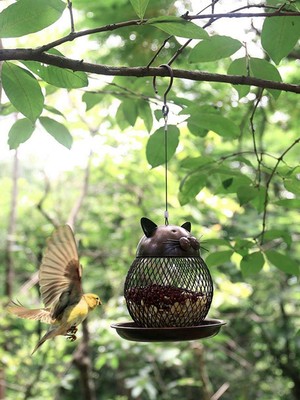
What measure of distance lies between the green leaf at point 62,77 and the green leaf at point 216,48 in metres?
0.24

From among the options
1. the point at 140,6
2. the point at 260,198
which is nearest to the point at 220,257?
the point at 260,198

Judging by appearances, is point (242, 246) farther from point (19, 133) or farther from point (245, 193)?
point (19, 133)

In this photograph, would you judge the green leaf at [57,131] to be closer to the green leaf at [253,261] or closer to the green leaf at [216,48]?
the green leaf at [216,48]

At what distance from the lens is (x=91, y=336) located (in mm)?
3209

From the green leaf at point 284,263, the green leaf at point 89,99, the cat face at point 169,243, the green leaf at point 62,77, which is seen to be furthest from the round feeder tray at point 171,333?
the green leaf at point 89,99

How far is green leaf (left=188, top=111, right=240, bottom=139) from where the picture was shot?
3.79ft

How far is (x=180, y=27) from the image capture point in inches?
30.5

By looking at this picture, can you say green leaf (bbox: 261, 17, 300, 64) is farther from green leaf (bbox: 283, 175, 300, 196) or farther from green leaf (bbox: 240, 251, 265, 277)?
green leaf (bbox: 240, 251, 265, 277)

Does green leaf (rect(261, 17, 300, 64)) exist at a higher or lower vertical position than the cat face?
higher

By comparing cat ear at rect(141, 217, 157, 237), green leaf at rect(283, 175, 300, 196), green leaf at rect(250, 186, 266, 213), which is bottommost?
cat ear at rect(141, 217, 157, 237)

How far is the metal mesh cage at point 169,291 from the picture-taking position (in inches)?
43.6

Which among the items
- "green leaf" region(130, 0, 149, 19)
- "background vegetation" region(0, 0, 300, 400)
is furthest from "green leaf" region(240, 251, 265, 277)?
"green leaf" region(130, 0, 149, 19)

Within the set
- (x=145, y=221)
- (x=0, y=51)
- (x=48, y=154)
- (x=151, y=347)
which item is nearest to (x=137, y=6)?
(x=0, y=51)

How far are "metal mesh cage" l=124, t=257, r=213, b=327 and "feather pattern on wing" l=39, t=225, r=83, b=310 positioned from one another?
12 cm
